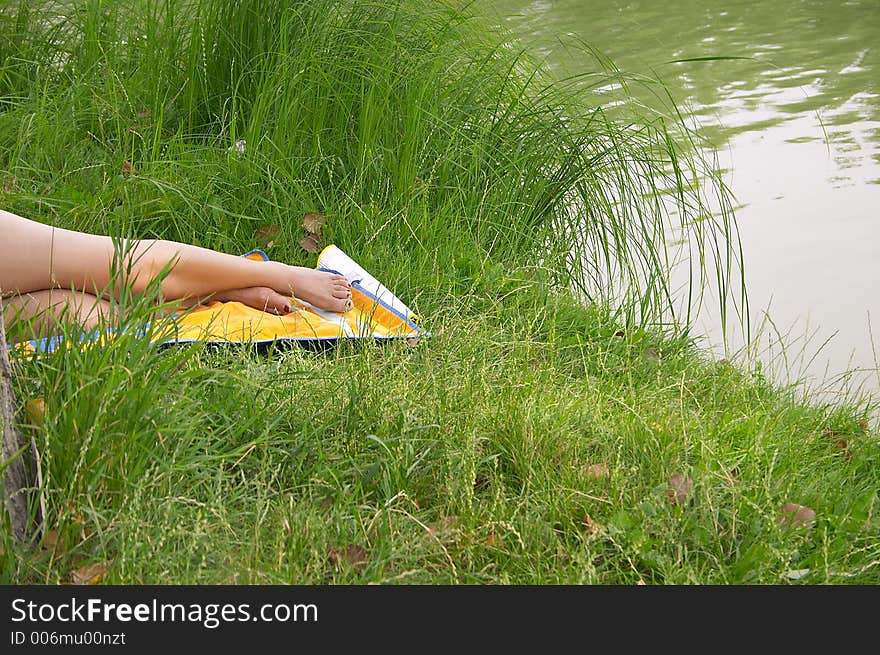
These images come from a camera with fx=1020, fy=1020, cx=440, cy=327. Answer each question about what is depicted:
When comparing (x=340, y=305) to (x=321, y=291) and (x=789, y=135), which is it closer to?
(x=321, y=291)

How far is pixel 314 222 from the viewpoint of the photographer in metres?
3.91

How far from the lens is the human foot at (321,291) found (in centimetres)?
339

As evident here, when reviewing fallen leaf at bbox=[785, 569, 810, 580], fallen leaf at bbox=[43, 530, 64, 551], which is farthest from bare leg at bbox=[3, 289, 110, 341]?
fallen leaf at bbox=[785, 569, 810, 580]

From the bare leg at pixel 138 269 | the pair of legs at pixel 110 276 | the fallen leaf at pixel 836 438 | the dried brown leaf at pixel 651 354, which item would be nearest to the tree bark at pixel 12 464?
the pair of legs at pixel 110 276

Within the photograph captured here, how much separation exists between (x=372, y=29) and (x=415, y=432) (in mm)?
2587

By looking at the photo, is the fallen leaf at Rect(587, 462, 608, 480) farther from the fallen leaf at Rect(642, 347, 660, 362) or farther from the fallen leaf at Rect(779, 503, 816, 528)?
the fallen leaf at Rect(642, 347, 660, 362)

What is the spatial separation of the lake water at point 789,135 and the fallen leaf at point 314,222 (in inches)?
54.0

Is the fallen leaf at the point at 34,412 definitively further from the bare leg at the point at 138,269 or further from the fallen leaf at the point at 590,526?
the fallen leaf at the point at 590,526

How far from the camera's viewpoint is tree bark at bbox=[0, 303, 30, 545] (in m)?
1.95

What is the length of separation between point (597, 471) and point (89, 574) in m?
1.12
